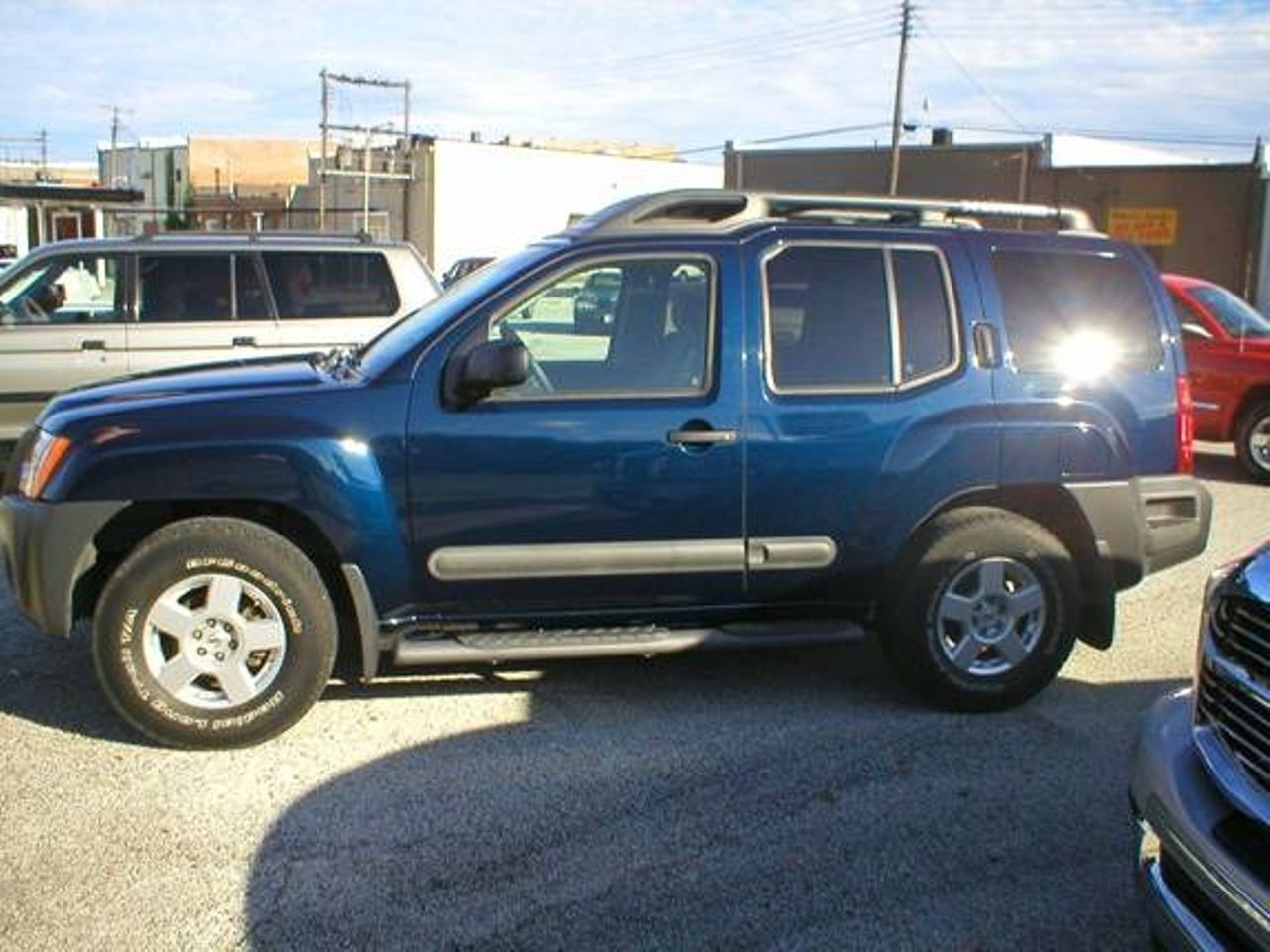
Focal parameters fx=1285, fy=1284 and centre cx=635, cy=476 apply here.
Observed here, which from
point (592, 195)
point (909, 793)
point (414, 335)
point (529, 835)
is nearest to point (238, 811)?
point (529, 835)

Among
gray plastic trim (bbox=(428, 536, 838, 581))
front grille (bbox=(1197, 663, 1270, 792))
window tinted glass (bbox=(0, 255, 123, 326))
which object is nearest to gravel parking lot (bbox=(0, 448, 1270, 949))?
gray plastic trim (bbox=(428, 536, 838, 581))

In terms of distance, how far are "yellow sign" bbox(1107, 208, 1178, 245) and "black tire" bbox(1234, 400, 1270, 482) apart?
22802 millimetres

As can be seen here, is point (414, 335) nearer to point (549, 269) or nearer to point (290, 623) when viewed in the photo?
point (549, 269)

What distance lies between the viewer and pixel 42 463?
471 centimetres

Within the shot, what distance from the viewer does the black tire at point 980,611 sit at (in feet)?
16.6

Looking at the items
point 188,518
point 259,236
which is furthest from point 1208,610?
point 259,236

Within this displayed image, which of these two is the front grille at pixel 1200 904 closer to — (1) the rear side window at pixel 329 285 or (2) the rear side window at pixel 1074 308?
(2) the rear side window at pixel 1074 308

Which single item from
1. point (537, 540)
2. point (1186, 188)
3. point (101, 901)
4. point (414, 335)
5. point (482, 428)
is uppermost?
point (1186, 188)

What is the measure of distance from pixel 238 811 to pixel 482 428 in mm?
1563

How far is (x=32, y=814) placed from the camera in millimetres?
4133

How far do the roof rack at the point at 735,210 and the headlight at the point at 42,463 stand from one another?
6.91 feet

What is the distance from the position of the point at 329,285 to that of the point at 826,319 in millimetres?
5423

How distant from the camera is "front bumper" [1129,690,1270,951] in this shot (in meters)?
2.60

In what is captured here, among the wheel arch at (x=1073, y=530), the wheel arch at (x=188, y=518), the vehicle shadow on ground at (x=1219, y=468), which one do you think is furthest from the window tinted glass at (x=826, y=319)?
the vehicle shadow on ground at (x=1219, y=468)
